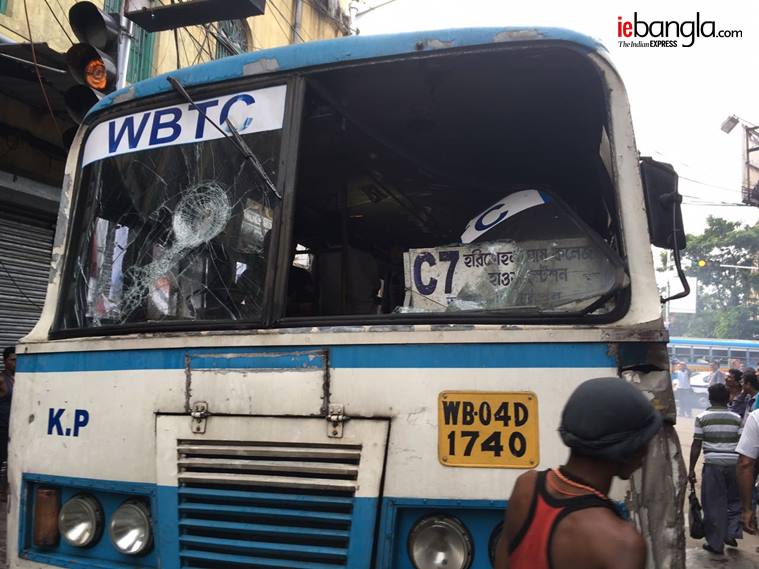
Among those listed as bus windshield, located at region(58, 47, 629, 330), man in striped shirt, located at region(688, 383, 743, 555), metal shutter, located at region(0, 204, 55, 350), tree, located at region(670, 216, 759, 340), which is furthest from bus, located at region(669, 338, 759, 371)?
bus windshield, located at region(58, 47, 629, 330)

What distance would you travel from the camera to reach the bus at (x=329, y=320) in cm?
203

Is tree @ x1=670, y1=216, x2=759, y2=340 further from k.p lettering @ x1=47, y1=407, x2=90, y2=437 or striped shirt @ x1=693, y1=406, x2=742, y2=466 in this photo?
k.p lettering @ x1=47, y1=407, x2=90, y2=437

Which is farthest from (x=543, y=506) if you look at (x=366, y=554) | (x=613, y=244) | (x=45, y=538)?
(x=45, y=538)

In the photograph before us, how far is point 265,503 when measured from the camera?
2150 mm

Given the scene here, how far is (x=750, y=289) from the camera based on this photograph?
1556 inches

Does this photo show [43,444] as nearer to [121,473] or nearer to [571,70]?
[121,473]

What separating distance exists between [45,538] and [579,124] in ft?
8.69

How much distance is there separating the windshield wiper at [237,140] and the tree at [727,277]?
3934cm

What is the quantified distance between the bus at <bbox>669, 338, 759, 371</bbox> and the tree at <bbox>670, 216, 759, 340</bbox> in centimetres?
1280

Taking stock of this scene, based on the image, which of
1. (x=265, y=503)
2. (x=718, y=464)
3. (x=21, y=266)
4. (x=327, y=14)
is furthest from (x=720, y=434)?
(x=327, y=14)

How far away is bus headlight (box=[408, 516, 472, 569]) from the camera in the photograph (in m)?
1.98

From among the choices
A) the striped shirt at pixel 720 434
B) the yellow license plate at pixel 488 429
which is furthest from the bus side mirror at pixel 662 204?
the striped shirt at pixel 720 434

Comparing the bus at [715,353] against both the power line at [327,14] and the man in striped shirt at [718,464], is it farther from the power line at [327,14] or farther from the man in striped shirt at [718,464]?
the man in striped shirt at [718,464]

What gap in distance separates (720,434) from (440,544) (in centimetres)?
542
